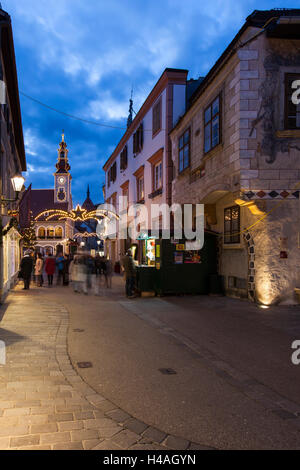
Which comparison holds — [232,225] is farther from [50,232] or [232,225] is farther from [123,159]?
[50,232]

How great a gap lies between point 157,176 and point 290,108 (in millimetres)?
10507

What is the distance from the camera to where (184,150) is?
Answer: 1652 cm

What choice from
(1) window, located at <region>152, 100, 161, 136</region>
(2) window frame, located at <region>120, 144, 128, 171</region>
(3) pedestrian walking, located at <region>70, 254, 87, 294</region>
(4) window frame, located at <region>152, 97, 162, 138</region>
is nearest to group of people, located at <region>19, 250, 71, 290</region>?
(3) pedestrian walking, located at <region>70, 254, 87, 294</region>

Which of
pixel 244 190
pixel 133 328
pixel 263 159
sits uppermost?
pixel 263 159

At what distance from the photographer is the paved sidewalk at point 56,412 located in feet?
10.4

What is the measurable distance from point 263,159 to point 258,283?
3678 millimetres

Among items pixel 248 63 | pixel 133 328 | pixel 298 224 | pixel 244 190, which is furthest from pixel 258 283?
pixel 248 63

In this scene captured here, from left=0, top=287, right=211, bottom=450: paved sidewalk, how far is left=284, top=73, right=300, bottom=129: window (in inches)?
349

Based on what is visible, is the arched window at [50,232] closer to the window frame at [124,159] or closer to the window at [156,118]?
the window frame at [124,159]

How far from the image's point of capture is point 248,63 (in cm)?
1095

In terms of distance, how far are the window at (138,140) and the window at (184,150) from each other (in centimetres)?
669

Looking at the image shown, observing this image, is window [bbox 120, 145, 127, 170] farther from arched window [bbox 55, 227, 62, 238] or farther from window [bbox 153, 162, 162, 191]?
arched window [bbox 55, 227, 62, 238]
